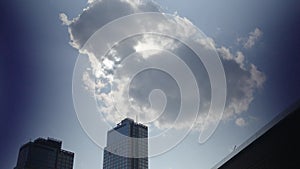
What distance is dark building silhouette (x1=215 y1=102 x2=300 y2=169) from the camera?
82.6 ft

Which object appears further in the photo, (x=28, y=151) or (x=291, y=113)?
(x=28, y=151)

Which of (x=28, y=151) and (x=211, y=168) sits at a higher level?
(x=28, y=151)

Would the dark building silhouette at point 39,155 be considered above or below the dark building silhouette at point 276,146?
above

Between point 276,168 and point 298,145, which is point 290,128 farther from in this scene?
point 276,168

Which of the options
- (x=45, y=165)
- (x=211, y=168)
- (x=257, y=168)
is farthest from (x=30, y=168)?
(x=257, y=168)

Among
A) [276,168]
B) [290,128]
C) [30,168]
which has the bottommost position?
[276,168]

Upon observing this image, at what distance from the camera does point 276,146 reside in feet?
90.4

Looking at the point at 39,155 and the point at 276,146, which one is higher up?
the point at 39,155

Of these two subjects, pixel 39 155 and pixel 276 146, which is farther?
pixel 39 155

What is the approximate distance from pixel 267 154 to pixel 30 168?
176m

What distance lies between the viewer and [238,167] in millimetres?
34562

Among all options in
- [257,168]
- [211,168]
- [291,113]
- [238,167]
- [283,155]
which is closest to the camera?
[291,113]

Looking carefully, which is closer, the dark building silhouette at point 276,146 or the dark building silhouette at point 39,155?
the dark building silhouette at point 276,146

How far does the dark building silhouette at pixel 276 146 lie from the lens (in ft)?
82.6
